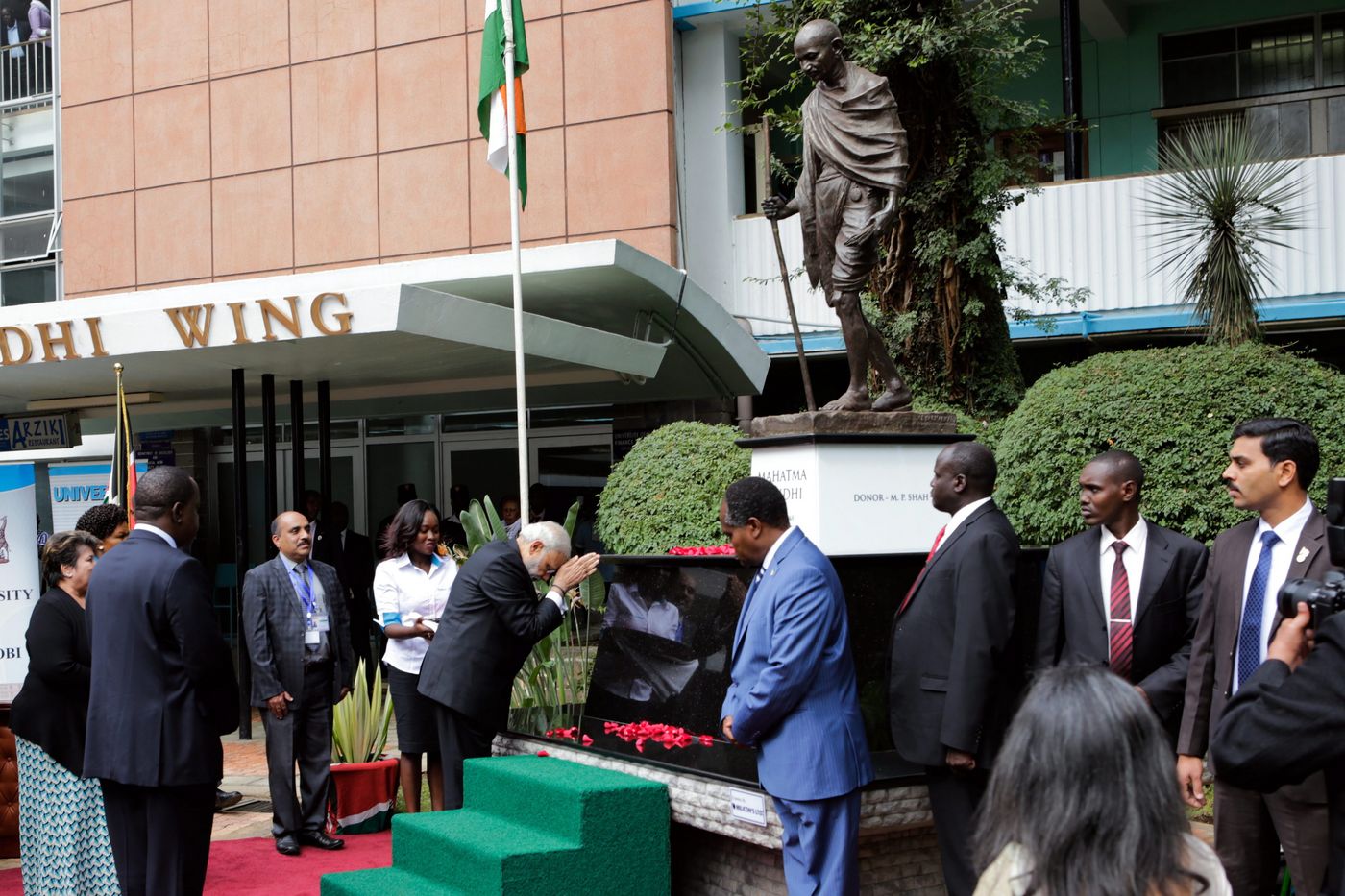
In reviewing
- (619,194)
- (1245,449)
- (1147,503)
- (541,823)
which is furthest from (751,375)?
(1245,449)

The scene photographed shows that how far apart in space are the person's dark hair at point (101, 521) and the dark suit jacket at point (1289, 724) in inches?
224

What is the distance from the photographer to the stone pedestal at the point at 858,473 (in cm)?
657

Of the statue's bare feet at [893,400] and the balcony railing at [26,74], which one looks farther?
the balcony railing at [26,74]

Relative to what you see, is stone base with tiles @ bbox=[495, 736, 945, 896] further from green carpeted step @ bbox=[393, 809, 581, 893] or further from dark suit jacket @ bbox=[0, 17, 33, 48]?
dark suit jacket @ bbox=[0, 17, 33, 48]

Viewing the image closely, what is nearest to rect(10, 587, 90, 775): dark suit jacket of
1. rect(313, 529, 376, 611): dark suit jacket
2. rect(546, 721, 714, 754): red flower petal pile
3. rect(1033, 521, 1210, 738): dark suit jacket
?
rect(546, 721, 714, 754): red flower petal pile

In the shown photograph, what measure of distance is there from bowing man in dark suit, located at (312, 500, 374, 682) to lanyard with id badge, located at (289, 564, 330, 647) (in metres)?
5.06

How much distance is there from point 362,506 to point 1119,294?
10.7 m

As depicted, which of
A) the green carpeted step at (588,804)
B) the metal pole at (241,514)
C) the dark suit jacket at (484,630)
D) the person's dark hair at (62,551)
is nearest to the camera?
the green carpeted step at (588,804)

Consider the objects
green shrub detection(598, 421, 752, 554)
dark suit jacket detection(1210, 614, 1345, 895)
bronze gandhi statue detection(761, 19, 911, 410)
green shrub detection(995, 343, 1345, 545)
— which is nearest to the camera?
dark suit jacket detection(1210, 614, 1345, 895)

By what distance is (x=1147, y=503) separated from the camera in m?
7.51

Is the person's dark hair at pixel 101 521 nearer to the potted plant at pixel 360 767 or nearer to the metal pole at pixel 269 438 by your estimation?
the potted plant at pixel 360 767

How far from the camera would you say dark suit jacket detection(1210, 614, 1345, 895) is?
8.96 feet

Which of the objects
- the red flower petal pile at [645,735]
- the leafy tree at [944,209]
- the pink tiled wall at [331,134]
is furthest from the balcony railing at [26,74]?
the red flower petal pile at [645,735]

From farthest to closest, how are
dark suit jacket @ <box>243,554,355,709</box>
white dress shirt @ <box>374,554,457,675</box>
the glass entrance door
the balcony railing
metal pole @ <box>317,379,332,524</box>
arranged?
the balcony railing, the glass entrance door, metal pole @ <box>317,379,332,524</box>, white dress shirt @ <box>374,554,457,675</box>, dark suit jacket @ <box>243,554,355,709</box>
